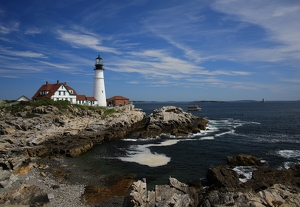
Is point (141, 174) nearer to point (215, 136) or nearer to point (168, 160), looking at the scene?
point (168, 160)

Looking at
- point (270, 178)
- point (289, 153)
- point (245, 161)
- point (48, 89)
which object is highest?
point (48, 89)

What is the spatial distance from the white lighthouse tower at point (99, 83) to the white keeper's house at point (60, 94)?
4.72 feet

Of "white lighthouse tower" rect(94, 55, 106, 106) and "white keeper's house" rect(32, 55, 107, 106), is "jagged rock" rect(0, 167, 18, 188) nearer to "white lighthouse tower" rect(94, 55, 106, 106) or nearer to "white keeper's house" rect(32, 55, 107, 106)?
"white keeper's house" rect(32, 55, 107, 106)

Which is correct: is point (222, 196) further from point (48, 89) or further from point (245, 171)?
point (48, 89)

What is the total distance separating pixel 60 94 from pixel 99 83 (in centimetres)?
1026

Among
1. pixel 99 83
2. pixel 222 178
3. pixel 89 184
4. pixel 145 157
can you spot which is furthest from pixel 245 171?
pixel 99 83

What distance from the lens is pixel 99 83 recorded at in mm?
60688

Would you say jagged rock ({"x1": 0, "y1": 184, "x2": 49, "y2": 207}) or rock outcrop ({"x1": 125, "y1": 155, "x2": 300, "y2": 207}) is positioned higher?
rock outcrop ({"x1": 125, "y1": 155, "x2": 300, "y2": 207})

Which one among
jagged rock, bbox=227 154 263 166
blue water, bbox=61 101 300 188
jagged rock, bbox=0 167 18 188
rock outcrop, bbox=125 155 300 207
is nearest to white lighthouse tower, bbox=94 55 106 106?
blue water, bbox=61 101 300 188

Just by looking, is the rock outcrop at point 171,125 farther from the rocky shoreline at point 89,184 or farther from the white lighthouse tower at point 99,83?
→ the white lighthouse tower at point 99,83

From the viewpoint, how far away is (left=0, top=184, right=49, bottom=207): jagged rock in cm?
1611

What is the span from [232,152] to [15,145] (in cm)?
2887

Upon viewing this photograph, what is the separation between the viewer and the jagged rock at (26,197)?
16.1 meters

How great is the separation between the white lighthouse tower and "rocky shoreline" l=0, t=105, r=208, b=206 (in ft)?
32.2
